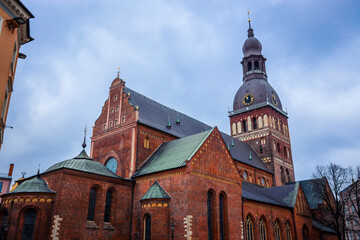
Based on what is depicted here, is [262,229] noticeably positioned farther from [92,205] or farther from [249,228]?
[92,205]

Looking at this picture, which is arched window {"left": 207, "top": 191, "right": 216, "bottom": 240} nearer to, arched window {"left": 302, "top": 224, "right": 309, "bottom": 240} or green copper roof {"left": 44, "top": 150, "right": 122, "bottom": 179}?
green copper roof {"left": 44, "top": 150, "right": 122, "bottom": 179}

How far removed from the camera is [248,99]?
198 ft

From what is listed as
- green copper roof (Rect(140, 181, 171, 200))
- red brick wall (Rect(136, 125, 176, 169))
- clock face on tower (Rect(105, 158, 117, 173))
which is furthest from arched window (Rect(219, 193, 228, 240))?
clock face on tower (Rect(105, 158, 117, 173))

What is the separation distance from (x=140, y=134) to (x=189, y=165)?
8759mm

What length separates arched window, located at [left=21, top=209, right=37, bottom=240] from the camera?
81.6 feet

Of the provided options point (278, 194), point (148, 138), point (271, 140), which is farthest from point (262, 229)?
point (271, 140)

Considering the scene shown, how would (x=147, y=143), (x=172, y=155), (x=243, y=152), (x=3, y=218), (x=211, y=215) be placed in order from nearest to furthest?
1. (x=3, y=218)
2. (x=211, y=215)
3. (x=172, y=155)
4. (x=147, y=143)
5. (x=243, y=152)

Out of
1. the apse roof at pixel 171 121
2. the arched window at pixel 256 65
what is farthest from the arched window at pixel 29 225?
the arched window at pixel 256 65

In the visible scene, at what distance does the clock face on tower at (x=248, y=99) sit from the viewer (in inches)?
2357

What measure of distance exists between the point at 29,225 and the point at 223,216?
1672cm

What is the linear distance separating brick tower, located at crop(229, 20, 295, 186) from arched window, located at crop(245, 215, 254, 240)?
1870cm

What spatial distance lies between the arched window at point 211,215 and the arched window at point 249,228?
6.62m

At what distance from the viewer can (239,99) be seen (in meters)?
61.9

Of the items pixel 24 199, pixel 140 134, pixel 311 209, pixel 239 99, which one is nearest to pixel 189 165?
pixel 140 134
